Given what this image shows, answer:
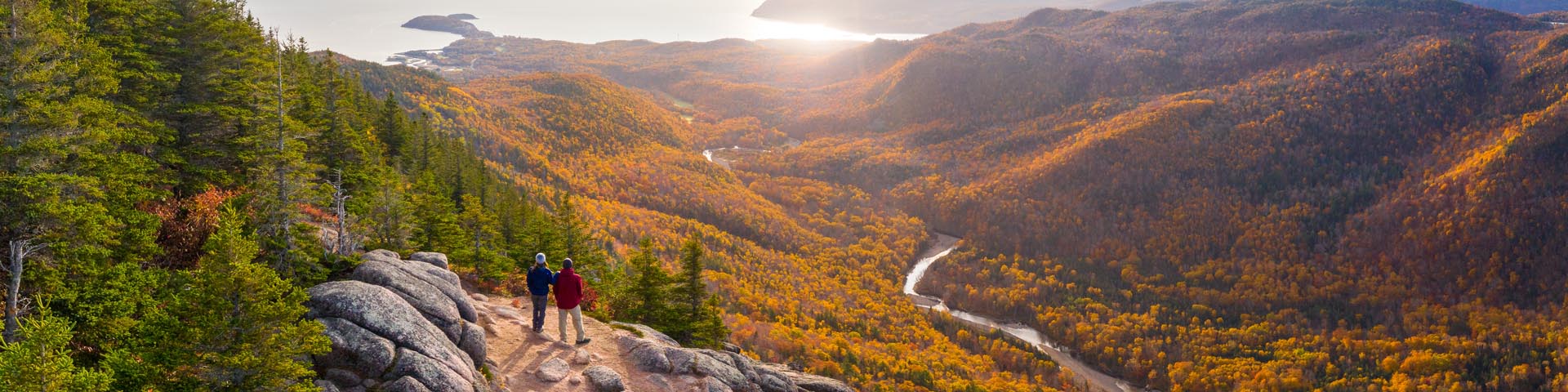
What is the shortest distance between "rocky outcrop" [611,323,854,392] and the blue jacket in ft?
13.7

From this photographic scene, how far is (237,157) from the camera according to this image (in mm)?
31297

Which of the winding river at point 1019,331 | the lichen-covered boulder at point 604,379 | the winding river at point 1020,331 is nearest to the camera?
the lichen-covered boulder at point 604,379

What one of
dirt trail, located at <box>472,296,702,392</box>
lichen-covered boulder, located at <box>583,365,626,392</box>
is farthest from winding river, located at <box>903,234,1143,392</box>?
lichen-covered boulder, located at <box>583,365,626,392</box>

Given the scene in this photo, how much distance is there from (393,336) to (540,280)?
18.6 feet

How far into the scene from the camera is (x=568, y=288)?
2575 cm

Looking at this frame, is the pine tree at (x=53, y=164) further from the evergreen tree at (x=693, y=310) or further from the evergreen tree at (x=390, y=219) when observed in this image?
the evergreen tree at (x=693, y=310)

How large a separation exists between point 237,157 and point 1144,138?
157m

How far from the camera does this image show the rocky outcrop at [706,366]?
91.8 feet

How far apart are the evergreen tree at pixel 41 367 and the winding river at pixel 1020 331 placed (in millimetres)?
94562

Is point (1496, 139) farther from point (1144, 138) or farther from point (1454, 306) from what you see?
point (1144, 138)

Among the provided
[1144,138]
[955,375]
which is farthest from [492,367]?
[1144,138]

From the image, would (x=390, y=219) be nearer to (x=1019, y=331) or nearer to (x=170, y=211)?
(x=170, y=211)

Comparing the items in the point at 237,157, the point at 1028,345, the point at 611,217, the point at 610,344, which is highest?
the point at 237,157

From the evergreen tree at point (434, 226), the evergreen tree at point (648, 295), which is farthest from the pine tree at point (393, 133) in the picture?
the evergreen tree at point (648, 295)
